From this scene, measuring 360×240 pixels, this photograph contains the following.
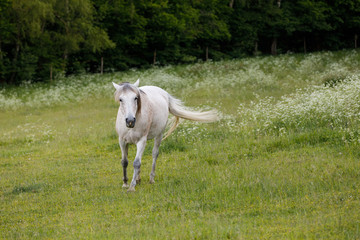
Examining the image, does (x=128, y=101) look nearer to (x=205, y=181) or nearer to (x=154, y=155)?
(x=154, y=155)

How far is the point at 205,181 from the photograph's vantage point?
721 centimetres

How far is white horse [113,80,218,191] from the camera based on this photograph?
7.01 metres

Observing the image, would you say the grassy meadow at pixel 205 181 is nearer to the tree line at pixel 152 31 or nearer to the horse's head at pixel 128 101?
the horse's head at pixel 128 101

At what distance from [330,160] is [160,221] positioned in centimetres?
402

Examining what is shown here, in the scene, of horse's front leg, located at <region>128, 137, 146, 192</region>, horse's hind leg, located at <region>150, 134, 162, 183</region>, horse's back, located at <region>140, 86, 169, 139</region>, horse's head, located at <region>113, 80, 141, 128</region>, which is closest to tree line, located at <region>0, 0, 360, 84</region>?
horse's back, located at <region>140, 86, 169, 139</region>

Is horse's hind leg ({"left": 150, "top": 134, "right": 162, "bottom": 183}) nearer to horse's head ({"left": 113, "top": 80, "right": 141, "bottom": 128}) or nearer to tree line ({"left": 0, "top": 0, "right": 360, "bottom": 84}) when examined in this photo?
horse's head ({"left": 113, "top": 80, "right": 141, "bottom": 128})

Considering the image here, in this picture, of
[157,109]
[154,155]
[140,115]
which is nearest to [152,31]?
[157,109]

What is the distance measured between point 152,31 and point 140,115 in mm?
40186

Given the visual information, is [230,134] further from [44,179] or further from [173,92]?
[173,92]

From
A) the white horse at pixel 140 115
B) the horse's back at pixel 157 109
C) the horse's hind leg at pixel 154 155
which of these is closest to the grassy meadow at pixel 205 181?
the horse's hind leg at pixel 154 155

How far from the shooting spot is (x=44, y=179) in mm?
8883

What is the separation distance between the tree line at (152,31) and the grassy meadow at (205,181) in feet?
68.5

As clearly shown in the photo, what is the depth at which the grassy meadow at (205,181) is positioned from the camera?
518 cm

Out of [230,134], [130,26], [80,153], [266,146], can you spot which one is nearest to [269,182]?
[266,146]
